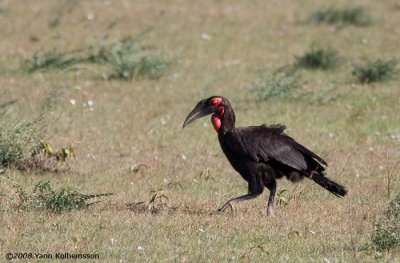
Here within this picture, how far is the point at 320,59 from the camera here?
16.2 metres

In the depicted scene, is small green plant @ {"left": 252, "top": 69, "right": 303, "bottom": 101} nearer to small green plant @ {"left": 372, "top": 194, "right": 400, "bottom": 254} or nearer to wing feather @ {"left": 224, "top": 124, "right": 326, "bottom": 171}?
wing feather @ {"left": 224, "top": 124, "right": 326, "bottom": 171}

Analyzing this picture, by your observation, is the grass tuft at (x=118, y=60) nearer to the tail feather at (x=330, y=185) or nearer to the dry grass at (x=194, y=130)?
the dry grass at (x=194, y=130)

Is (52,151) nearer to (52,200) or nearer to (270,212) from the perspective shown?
(52,200)

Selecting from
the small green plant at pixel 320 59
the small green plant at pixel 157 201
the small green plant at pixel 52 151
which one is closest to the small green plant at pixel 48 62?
the small green plant at pixel 320 59

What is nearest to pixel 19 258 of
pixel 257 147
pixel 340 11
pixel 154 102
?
pixel 257 147

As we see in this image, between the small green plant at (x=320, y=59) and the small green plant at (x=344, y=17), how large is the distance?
3634 mm

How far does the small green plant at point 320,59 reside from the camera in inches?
639

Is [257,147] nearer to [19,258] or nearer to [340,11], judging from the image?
[19,258]

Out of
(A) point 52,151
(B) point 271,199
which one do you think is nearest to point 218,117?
(B) point 271,199

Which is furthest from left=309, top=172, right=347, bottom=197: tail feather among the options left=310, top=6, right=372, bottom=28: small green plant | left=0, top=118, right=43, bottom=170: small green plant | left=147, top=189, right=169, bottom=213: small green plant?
left=310, top=6, right=372, bottom=28: small green plant

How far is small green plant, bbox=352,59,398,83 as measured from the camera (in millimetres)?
15062

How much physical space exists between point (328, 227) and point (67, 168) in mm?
3440

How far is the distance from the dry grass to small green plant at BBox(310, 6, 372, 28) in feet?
0.85

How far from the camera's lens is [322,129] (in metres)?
12.7
